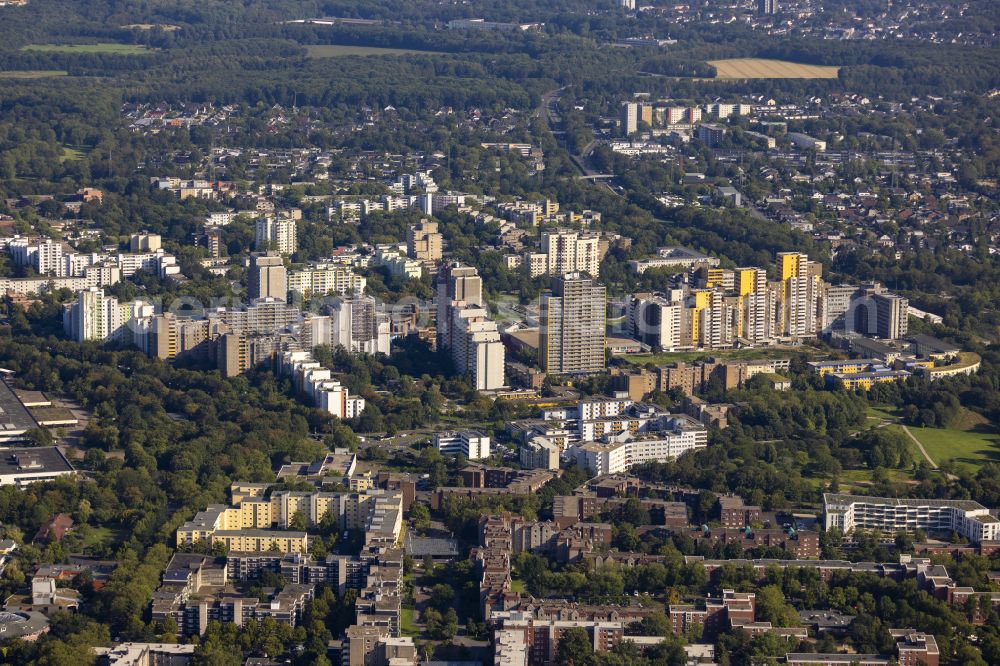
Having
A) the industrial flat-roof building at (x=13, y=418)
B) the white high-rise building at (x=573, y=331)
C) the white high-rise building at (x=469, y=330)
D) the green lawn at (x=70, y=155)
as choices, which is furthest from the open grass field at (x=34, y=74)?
the white high-rise building at (x=573, y=331)

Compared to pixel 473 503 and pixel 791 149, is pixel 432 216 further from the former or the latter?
pixel 473 503

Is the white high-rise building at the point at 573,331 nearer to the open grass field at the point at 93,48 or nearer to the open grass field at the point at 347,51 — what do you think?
the open grass field at the point at 347,51

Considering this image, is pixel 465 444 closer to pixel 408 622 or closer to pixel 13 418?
pixel 13 418

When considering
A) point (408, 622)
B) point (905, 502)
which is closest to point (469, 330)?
point (905, 502)

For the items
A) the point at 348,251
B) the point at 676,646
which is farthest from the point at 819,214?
the point at 676,646

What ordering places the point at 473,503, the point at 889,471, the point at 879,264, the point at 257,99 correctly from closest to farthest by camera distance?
the point at 473,503 → the point at 889,471 → the point at 879,264 → the point at 257,99

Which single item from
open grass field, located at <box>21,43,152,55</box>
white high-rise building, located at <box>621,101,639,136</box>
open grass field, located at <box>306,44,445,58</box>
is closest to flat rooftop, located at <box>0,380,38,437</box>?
white high-rise building, located at <box>621,101,639,136</box>
